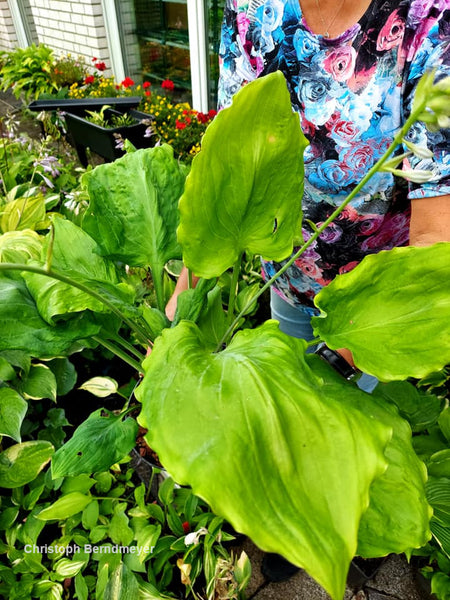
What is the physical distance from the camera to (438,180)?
0.56 m

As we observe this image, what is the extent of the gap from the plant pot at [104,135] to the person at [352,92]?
4.79 ft

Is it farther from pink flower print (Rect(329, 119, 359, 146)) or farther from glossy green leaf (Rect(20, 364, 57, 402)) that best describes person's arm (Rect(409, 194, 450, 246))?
glossy green leaf (Rect(20, 364, 57, 402))

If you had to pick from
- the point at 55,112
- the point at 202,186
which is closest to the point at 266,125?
the point at 202,186

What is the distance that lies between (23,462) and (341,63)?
3.49ft

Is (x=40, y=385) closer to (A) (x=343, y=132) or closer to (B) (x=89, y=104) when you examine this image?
(A) (x=343, y=132)

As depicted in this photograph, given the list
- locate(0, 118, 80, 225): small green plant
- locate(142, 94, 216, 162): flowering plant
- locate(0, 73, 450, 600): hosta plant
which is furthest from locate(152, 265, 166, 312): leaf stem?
locate(142, 94, 216, 162): flowering plant

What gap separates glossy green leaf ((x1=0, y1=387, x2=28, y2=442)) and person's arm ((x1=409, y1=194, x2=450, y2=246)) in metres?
0.87

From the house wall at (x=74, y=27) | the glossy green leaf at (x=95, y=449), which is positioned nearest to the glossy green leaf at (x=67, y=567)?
the glossy green leaf at (x=95, y=449)

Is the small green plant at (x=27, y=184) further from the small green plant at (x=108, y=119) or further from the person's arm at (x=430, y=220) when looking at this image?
the person's arm at (x=430, y=220)

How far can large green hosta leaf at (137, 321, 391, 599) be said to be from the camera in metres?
0.31

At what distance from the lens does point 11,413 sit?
0.96m

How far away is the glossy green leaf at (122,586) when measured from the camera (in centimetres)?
85

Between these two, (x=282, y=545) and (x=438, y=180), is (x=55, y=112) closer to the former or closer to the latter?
(x=438, y=180)

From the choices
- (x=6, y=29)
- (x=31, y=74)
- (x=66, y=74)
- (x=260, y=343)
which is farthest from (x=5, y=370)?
(x=6, y=29)
